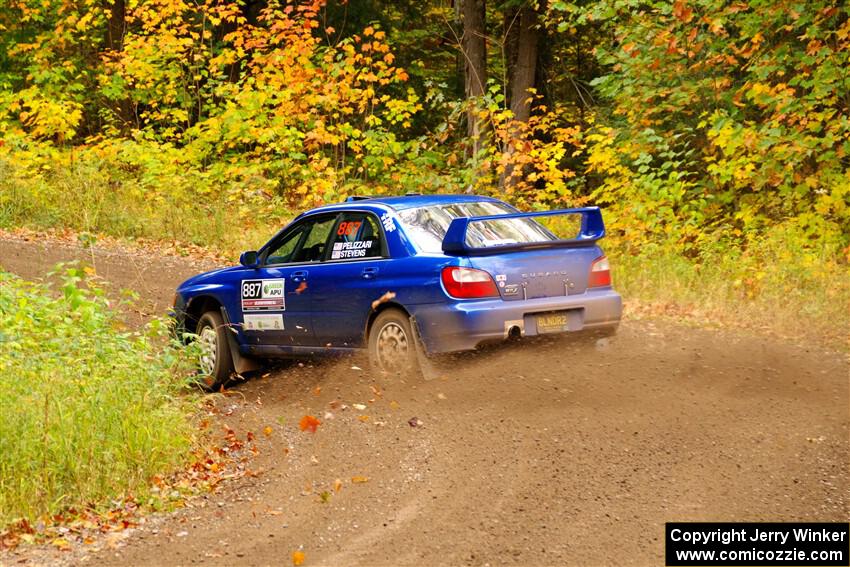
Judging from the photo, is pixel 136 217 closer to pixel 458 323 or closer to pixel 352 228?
pixel 352 228

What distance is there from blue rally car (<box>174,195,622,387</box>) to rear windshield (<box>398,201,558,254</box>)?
12mm

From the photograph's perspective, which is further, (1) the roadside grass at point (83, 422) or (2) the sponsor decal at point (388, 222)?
(2) the sponsor decal at point (388, 222)

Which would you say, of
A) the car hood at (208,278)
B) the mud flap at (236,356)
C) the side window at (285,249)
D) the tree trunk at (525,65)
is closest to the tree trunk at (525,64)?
the tree trunk at (525,65)

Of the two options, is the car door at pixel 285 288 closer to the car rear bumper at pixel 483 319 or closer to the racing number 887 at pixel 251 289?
the racing number 887 at pixel 251 289

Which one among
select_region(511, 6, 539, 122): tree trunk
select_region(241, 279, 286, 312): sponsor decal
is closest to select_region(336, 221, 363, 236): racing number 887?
select_region(241, 279, 286, 312): sponsor decal

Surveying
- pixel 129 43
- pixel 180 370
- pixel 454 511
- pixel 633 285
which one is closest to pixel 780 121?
pixel 633 285

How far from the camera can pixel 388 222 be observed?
909 cm

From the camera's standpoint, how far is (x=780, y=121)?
49.4ft

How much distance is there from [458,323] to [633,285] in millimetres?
5533

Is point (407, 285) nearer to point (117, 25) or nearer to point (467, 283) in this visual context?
point (467, 283)

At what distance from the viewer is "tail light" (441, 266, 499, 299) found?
836 cm

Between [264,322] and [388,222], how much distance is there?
1.81m

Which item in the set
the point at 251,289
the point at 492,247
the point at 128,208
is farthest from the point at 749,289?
the point at 128,208

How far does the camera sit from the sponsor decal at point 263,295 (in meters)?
9.95
